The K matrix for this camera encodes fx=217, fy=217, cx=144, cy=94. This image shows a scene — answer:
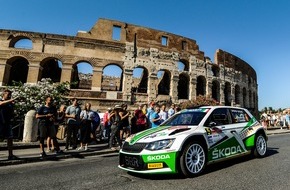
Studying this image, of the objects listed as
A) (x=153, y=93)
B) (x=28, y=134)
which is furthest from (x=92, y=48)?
(x=28, y=134)

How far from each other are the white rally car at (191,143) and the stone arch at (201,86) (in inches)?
726

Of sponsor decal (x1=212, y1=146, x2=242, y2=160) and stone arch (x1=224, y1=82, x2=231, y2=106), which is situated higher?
stone arch (x1=224, y1=82, x2=231, y2=106)

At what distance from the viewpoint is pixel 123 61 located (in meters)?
20.3

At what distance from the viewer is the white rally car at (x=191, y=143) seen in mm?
4363

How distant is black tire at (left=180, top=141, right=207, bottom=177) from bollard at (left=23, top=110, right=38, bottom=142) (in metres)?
7.65

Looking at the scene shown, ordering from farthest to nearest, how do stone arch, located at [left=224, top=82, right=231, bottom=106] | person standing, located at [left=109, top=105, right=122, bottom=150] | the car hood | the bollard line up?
stone arch, located at [left=224, top=82, right=231, bottom=106] < the bollard < person standing, located at [left=109, top=105, right=122, bottom=150] < the car hood

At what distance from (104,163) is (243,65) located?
2901 cm

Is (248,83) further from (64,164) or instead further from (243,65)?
(64,164)

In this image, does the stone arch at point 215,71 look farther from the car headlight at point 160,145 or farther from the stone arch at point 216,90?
the car headlight at point 160,145

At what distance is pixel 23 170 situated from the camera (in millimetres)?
5582

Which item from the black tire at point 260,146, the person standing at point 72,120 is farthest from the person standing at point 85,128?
the black tire at point 260,146

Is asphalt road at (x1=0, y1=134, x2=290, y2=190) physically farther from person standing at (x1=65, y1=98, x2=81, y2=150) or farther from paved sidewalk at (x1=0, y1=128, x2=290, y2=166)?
person standing at (x1=65, y1=98, x2=81, y2=150)

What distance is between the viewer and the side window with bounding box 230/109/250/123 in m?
6.25

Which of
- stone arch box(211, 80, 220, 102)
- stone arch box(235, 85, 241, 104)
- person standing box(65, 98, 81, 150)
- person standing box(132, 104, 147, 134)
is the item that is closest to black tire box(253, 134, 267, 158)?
person standing box(132, 104, 147, 134)
